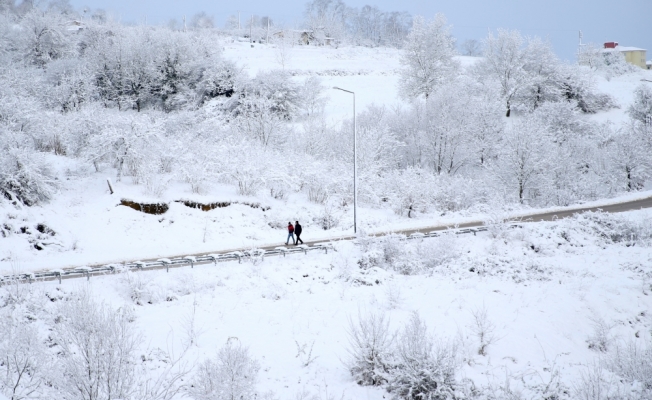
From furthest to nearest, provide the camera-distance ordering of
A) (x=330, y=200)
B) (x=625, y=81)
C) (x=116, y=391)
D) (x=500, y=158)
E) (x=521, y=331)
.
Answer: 1. (x=625, y=81)
2. (x=500, y=158)
3. (x=330, y=200)
4. (x=521, y=331)
5. (x=116, y=391)

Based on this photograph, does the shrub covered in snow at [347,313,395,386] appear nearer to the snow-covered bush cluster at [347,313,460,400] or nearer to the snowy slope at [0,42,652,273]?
the snow-covered bush cluster at [347,313,460,400]

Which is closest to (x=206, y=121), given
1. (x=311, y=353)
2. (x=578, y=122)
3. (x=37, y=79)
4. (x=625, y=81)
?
(x=37, y=79)

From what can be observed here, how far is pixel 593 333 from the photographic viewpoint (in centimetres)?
1339

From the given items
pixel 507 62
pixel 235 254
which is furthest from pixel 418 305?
pixel 507 62

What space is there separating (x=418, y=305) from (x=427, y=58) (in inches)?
1346

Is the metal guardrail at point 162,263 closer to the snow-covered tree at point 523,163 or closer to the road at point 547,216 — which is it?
the road at point 547,216

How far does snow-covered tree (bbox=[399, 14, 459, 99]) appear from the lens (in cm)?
4309

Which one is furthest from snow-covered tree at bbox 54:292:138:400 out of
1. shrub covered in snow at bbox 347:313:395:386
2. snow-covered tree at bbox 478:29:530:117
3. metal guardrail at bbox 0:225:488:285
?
snow-covered tree at bbox 478:29:530:117

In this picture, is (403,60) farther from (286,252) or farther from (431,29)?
(286,252)

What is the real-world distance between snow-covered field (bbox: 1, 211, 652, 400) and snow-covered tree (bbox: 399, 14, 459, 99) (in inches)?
1005

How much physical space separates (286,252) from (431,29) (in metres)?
33.4

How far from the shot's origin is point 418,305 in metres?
14.9

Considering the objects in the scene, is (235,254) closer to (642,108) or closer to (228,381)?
(228,381)

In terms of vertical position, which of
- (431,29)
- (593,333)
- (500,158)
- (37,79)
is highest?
(431,29)
